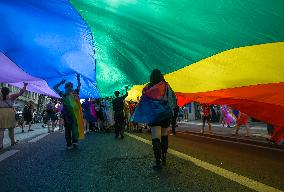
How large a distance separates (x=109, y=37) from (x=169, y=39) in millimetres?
1378

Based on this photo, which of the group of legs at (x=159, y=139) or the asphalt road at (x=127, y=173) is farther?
the group of legs at (x=159, y=139)

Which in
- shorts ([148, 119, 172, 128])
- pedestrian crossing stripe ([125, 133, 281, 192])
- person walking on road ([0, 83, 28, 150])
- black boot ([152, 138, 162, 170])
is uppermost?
person walking on road ([0, 83, 28, 150])

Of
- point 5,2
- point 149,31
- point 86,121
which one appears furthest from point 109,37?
point 86,121

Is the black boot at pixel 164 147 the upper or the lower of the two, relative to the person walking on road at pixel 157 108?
lower

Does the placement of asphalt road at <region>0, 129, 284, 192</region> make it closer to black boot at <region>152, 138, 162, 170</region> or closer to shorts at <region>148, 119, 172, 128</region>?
black boot at <region>152, 138, 162, 170</region>

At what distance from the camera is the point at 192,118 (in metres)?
Answer: 40.5

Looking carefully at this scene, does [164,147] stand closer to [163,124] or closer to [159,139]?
[159,139]

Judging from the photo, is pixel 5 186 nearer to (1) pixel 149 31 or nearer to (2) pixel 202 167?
(2) pixel 202 167

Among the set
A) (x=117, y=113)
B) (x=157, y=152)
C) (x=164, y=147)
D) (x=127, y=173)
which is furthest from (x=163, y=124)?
(x=117, y=113)

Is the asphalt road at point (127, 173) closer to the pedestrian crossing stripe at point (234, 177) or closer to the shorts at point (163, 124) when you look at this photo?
the pedestrian crossing stripe at point (234, 177)

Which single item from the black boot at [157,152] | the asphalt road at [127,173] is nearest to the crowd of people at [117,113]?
the black boot at [157,152]

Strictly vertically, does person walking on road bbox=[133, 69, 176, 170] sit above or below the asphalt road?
above

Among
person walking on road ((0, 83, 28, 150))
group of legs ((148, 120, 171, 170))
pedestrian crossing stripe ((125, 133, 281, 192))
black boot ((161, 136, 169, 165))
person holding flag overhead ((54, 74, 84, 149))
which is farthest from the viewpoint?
person walking on road ((0, 83, 28, 150))

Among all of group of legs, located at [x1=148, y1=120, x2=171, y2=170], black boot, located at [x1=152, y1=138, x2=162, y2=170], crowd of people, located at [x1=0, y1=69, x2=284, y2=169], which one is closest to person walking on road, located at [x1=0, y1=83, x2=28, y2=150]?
crowd of people, located at [x1=0, y1=69, x2=284, y2=169]
